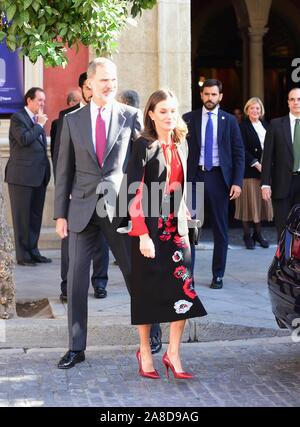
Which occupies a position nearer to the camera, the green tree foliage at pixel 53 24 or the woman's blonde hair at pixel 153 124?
the woman's blonde hair at pixel 153 124

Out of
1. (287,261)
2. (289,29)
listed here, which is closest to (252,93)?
(289,29)

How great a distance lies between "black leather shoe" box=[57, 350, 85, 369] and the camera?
6.41 metres

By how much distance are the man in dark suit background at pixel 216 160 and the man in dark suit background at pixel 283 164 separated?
271mm

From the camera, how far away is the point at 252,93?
19.3 metres

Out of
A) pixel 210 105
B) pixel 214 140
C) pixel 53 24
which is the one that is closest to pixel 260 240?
pixel 214 140

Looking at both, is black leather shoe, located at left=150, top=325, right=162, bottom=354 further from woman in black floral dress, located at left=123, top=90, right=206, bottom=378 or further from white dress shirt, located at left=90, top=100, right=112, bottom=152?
white dress shirt, located at left=90, top=100, right=112, bottom=152

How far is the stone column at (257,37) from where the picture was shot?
18.5m

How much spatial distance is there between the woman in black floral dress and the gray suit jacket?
459 mm

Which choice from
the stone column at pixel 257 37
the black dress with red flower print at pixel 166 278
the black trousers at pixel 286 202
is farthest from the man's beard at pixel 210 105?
the stone column at pixel 257 37

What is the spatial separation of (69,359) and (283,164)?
332 centimetres

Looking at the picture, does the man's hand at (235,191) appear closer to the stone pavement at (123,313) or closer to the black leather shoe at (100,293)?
the stone pavement at (123,313)
